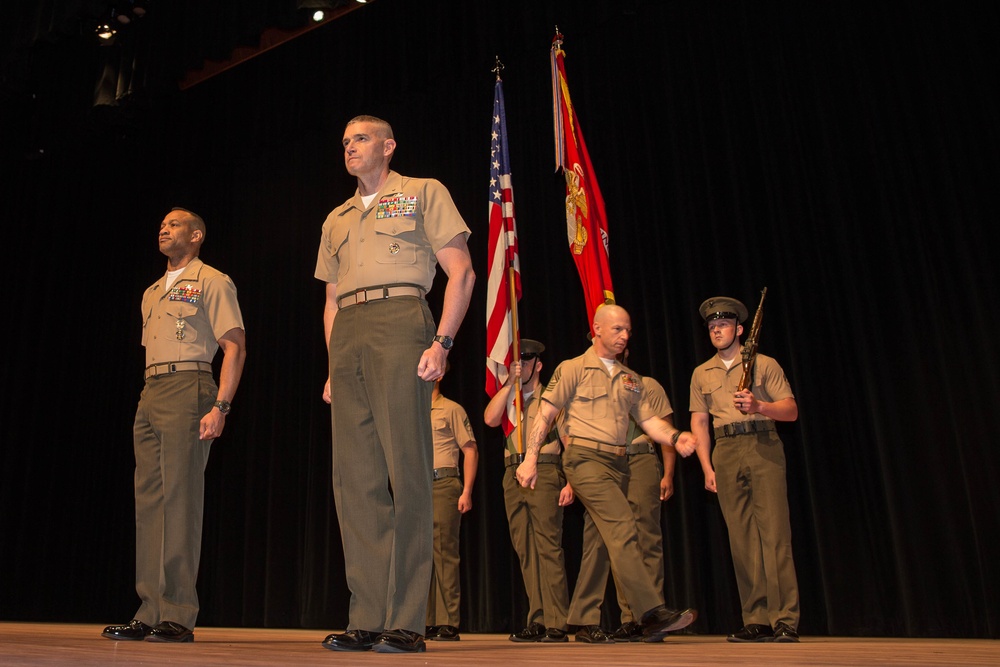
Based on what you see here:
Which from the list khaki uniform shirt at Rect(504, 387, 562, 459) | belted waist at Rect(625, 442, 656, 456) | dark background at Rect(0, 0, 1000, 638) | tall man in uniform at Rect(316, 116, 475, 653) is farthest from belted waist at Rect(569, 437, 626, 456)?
dark background at Rect(0, 0, 1000, 638)

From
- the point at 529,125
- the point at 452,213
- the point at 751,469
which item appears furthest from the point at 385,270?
the point at 529,125

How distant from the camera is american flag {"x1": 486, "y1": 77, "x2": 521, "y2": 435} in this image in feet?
16.1

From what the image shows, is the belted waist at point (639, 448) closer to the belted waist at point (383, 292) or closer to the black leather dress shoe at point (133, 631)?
the belted waist at point (383, 292)

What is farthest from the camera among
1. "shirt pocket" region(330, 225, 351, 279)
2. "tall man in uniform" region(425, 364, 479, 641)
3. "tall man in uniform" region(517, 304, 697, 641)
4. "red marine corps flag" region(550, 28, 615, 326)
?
"red marine corps flag" region(550, 28, 615, 326)

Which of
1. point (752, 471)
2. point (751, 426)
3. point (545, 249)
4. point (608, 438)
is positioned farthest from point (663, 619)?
point (545, 249)

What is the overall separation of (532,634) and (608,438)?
1.31 meters

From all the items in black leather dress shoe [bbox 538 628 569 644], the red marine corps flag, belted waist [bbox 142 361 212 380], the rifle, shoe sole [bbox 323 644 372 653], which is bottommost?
black leather dress shoe [bbox 538 628 569 644]

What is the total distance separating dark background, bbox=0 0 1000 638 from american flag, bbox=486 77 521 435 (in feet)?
3.43

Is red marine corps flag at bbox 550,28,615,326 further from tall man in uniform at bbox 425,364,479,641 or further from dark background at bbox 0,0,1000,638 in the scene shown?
tall man in uniform at bbox 425,364,479,641

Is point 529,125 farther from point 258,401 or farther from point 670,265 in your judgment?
point 258,401

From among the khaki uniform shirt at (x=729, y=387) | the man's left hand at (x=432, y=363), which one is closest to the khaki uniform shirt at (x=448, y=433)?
the khaki uniform shirt at (x=729, y=387)

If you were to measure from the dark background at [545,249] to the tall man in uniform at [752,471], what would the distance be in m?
0.88

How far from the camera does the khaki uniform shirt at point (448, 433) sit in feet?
17.0

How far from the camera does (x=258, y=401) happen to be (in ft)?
24.4
